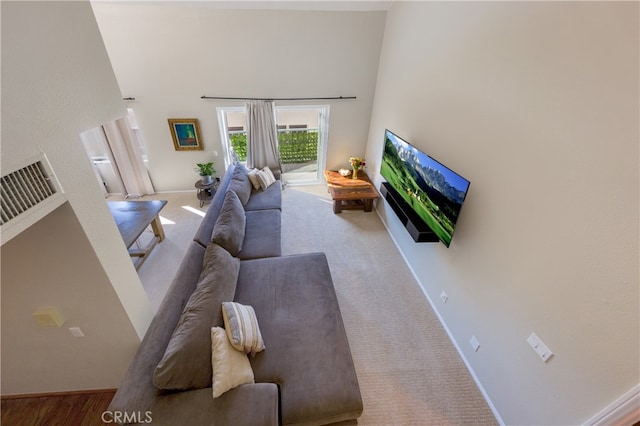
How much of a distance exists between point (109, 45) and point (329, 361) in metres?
5.16

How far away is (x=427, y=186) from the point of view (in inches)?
103

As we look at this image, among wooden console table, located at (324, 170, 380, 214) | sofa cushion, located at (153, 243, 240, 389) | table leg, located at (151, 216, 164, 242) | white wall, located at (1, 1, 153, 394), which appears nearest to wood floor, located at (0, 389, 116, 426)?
white wall, located at (1, 1, 153, 394)

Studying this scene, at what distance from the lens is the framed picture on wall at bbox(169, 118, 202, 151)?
14.4 ft

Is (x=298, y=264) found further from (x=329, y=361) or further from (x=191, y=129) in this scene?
(x=191, y=129)

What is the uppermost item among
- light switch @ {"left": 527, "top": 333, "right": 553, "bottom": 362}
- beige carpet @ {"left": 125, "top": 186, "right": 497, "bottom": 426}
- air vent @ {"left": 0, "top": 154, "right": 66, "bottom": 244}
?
air vent @ {"left": 0, "top": 154, "right": 66, "bottom": 244}

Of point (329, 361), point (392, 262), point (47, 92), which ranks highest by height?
point (47, 92)

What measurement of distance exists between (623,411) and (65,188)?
296cm

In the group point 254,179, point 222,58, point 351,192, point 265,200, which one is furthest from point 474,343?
point 222,58

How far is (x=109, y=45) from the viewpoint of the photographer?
372 cm

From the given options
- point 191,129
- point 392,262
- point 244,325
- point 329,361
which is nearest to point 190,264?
point 244,325

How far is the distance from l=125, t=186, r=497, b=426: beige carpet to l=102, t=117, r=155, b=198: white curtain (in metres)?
0.82

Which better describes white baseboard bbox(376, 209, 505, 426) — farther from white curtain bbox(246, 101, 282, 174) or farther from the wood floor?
the wood floor

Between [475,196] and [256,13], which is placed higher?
[256,13]

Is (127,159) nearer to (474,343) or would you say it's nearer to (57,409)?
(57,409)
